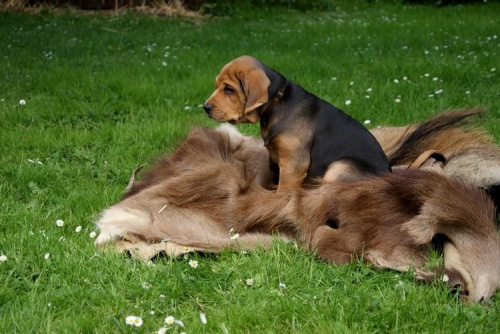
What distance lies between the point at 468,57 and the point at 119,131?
202 inches

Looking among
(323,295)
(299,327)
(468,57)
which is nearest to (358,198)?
(323,295)

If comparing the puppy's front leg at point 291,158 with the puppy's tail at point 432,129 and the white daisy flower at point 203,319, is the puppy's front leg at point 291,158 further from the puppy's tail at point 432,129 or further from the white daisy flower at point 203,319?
the white daisy flower at point 203,319

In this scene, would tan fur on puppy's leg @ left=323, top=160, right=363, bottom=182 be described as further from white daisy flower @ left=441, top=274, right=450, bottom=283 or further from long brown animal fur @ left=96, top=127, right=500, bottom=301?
white daisy flower @ left=441, top=274, right=450, bottom=283

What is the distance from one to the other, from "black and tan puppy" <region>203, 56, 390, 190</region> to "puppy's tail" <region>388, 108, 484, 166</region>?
22cm

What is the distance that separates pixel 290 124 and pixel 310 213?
105 cm

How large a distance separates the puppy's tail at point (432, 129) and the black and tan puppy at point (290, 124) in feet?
0.72

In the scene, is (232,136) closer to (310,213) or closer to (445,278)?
(310,213)

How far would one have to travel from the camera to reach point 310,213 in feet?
12.1

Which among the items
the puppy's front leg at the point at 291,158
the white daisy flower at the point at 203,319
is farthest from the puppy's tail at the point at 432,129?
the white daisy flower at the point at 203,319

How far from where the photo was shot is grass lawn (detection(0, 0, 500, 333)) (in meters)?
3.02

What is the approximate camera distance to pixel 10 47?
10383 mm

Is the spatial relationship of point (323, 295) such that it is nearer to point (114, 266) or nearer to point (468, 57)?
point (114, 266)

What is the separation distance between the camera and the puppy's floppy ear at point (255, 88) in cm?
442

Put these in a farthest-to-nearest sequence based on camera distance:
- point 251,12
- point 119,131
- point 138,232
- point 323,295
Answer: point 251,12 < point 119,131 < point 138,232 < point 323,295
